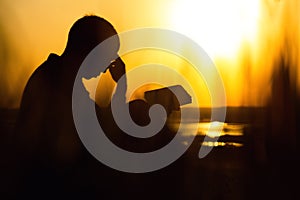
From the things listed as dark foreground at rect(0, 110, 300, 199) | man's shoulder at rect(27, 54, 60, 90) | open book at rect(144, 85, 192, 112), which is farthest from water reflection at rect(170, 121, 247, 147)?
man's shoulder at rect(27, 54, 60, 90)

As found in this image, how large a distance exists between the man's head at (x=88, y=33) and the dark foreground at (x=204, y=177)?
614mm

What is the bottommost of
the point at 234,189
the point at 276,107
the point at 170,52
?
the point at 234,189

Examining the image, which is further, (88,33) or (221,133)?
(221,133)

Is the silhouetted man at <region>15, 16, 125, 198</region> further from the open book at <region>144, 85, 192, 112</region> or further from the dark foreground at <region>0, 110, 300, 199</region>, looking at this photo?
the open book at <region>144, 85, 192, 112</region>

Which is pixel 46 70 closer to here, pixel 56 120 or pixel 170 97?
pixel 56 120

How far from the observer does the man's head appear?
246 centimetres

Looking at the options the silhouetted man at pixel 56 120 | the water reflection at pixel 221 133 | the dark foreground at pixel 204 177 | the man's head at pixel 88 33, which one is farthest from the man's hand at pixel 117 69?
the water reflection at pixel 221 133

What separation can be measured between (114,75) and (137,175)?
0.53 meters

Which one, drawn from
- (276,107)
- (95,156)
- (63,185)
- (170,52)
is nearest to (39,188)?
(63,185)

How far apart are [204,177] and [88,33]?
101cm

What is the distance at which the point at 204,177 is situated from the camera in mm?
2736

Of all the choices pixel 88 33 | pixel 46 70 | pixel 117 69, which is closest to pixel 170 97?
pixel 117 69

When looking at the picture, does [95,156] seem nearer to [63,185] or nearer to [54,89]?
[63,185]

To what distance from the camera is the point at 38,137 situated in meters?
2.55
